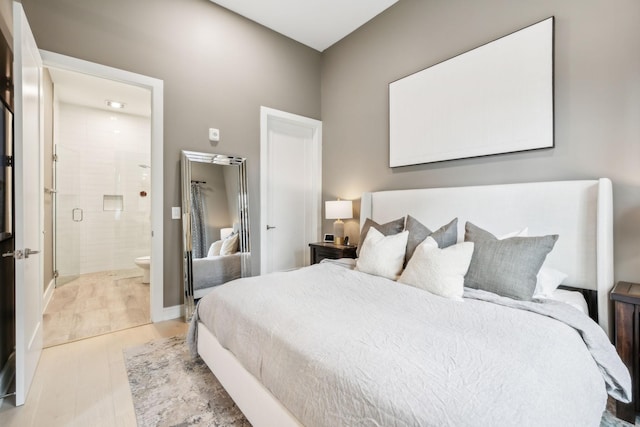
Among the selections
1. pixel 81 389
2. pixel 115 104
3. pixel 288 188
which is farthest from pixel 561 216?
pixel 115 104

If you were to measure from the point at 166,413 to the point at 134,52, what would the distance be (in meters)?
3.02

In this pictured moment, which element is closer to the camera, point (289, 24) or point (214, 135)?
point (214, 135)

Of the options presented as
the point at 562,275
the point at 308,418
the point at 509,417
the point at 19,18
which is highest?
the point at 19,18

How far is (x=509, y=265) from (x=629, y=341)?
65cm

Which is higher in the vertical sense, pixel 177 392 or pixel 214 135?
pixel 214 135

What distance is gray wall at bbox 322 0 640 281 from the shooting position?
6.27ft

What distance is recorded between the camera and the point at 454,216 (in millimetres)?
2600

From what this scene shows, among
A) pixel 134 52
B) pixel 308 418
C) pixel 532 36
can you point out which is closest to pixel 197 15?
pixel 134 52

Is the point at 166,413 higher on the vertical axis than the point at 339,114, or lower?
lower

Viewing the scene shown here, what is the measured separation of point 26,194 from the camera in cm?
178

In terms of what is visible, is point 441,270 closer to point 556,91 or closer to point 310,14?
point 556,91

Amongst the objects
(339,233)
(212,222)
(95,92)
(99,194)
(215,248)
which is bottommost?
(215,248)

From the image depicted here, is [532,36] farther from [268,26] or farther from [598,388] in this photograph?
[268,26]

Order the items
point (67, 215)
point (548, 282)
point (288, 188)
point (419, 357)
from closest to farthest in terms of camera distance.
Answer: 1. point (419, 357)
2. point (548, 282)
3. point (288, 188)
4. point (67, 215)
